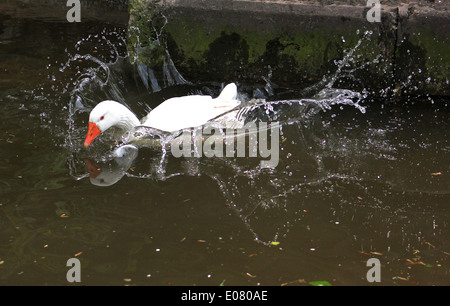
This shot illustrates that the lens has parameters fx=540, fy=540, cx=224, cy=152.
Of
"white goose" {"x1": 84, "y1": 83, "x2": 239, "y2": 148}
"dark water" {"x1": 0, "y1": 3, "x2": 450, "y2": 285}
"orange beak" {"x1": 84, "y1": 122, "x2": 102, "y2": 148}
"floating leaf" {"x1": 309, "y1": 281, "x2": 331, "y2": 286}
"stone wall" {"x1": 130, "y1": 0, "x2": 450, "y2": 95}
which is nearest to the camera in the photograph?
"floating leaf" {"x1": 309, "y1": 281, "x2": 331, "y2": 286}

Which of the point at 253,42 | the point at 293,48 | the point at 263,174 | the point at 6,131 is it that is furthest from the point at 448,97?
the point at 6,131

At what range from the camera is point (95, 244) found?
349 centimetres

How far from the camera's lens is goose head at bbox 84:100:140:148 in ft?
15.9

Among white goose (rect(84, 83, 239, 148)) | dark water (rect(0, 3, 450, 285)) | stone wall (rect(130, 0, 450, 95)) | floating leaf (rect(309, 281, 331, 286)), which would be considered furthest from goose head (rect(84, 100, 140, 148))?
floating leaf (rect(309, 281, 331, 286))

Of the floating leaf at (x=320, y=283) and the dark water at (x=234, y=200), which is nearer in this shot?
the floating leaf at (x=320, y=283)

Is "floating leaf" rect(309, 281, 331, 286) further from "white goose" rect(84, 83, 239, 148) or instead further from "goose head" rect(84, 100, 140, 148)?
"goose head" rect(84, 100, 140, 148)

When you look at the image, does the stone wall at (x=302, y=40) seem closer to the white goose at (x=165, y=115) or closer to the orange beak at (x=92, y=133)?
the white goose at (x=165, y=115)

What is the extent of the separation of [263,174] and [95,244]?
1.52m

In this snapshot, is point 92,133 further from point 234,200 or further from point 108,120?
point 234,200

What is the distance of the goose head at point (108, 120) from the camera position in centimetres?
484

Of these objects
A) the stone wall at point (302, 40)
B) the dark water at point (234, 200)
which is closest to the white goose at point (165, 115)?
the dark water at point (234, 200)

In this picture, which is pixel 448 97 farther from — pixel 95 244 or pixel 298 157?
pixel 95 244

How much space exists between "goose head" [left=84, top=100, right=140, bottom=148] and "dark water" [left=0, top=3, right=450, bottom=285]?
0.50 ft

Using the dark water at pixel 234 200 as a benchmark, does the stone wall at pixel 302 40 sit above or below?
above
